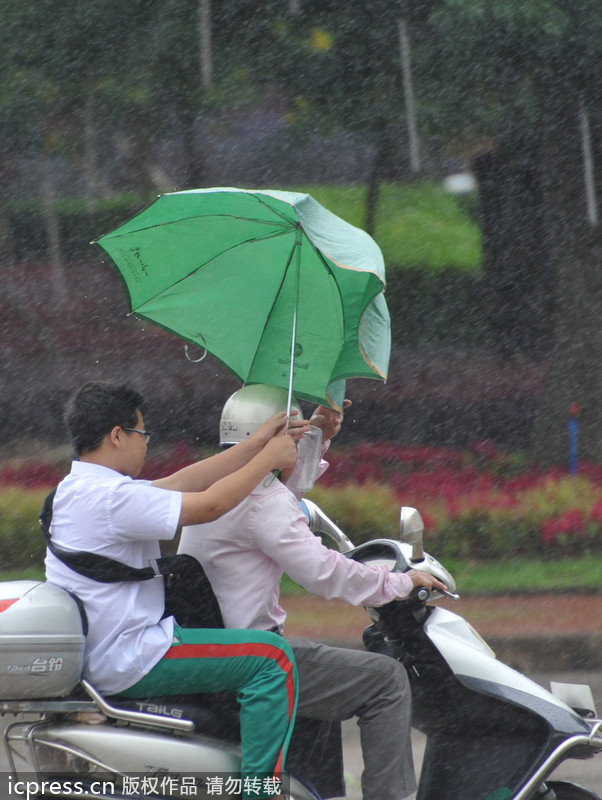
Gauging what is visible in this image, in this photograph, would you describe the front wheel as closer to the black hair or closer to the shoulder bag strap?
the shoulder bag strap

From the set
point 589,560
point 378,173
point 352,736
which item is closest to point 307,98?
point 378,173

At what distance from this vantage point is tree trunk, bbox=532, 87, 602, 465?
8742 mm

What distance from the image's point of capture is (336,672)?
289 centimetres

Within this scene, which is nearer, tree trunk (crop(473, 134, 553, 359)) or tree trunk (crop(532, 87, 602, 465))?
tree trunk (crop(532, 87, 602, 465))

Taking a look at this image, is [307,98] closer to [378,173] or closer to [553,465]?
[378,173]

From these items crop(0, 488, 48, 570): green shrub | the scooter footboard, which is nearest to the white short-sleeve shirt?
the scooter footboard

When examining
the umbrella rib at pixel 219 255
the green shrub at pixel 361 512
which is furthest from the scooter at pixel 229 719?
the green shrub at pixel 361 512

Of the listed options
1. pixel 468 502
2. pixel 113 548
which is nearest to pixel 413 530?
pixel 113 548

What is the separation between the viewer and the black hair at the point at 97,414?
277 cm

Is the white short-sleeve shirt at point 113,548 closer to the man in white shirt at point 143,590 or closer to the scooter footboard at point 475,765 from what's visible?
the man in white shirt at point 143,590

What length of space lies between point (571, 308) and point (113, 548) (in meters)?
6.76

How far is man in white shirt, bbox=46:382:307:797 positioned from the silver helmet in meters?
0.07

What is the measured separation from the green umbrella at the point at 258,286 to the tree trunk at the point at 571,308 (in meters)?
5.99

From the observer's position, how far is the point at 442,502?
25.9 ft
